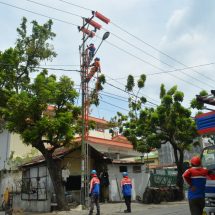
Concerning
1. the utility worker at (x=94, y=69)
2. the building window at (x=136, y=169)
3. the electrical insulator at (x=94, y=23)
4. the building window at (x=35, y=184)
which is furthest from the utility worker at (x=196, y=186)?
the building window at (x=136, y=169)

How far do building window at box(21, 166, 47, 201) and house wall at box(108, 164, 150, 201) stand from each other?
440 cm

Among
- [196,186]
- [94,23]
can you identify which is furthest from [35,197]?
[196,186]

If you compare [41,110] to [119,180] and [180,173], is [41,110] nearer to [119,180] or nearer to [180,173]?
[119,180]

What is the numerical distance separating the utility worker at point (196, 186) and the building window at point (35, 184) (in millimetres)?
12709

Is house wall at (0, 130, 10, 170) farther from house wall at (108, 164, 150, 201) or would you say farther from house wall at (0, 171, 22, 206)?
house wall at (108, 164, 150, 201)

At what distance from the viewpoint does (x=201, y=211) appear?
7602mm

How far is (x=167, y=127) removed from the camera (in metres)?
22.4

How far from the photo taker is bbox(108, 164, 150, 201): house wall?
21.8 meters

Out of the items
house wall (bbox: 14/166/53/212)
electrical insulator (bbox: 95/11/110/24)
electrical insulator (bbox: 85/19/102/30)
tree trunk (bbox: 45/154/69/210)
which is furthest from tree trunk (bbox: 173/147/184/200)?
electrical insulator (bbox: 95/11/110/24)

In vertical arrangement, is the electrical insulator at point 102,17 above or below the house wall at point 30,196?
above

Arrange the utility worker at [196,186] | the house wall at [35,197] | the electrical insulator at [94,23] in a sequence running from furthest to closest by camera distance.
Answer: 1. the electrical insulator at [94,23]
2. the house wall at [35,197]
3. the utility worker at [196,186]

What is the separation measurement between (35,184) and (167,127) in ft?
30.4

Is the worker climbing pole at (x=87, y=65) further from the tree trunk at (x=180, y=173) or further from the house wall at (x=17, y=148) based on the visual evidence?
the house wall at (x=17, y=148)

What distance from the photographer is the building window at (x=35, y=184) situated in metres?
19.6
